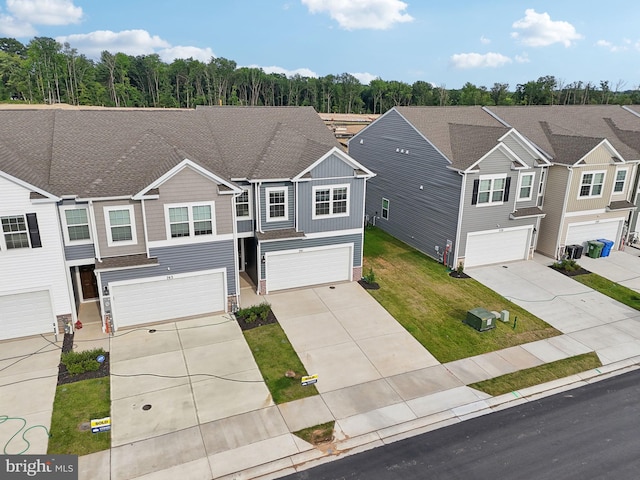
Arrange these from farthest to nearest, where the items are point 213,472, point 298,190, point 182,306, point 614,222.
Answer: point 614,222 < point 298,190 < point 182,306 < point 213,472

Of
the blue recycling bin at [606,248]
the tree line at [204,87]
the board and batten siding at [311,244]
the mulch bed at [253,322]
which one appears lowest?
the mulch bed at [253,322]

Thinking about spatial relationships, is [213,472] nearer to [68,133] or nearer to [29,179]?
[29,179]

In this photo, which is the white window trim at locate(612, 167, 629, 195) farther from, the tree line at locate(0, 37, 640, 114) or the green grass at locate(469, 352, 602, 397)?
the tree line at locate(0, 37, 640, 114)

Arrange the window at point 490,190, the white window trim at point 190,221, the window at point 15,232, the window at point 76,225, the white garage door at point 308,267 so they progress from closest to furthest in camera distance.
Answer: the window at point 15,232 < the window at point 76,225 < the white window trim at point 190,221 < the white garage door at point 308,267 < the window at point 490,190

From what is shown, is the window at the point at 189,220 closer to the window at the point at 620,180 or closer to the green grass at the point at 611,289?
the green grass at the point at 611,289

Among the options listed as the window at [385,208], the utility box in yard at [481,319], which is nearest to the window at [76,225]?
the utility box in yard at [481,319]

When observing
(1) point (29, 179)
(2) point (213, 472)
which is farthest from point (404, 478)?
(1) point (29, 179)

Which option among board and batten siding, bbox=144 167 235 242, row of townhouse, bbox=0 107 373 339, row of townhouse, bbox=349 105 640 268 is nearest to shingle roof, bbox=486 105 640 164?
row of townhouse, bbox=349 105 640 268
